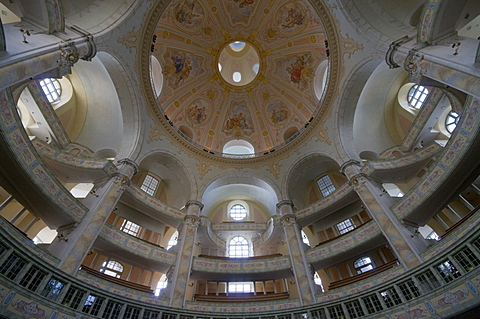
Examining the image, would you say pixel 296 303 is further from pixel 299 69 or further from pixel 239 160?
pixel 299 69

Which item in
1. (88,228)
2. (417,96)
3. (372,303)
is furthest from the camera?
(417,96)

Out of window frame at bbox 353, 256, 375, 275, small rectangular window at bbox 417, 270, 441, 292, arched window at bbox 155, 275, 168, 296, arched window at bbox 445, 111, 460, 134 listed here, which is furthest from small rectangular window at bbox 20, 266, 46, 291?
arched window at bbox 445, 111, 460, 134

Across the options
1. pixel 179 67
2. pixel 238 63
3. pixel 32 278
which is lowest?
pixel 32 278

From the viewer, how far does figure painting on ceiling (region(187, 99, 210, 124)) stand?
2816 cm

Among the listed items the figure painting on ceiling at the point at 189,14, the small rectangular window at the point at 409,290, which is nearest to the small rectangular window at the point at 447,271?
the small rectangular window at the point at 409,290

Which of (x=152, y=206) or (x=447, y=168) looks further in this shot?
(x=152, y=206)

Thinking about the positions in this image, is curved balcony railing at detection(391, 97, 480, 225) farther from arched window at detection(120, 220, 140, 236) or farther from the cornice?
arched window at detection(120, 220, 140, 236)

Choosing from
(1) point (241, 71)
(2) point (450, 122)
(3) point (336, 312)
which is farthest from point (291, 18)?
(3) point (336, 312)

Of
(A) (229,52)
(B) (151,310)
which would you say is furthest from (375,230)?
(A) (229,52)

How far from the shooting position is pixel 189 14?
81.1 ft

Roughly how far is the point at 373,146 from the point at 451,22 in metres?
12.2

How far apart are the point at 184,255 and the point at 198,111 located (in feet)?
53.2

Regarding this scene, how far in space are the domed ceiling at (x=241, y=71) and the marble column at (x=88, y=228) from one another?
8.65 m

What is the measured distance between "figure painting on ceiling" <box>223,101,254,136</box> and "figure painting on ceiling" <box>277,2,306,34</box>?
904cm
